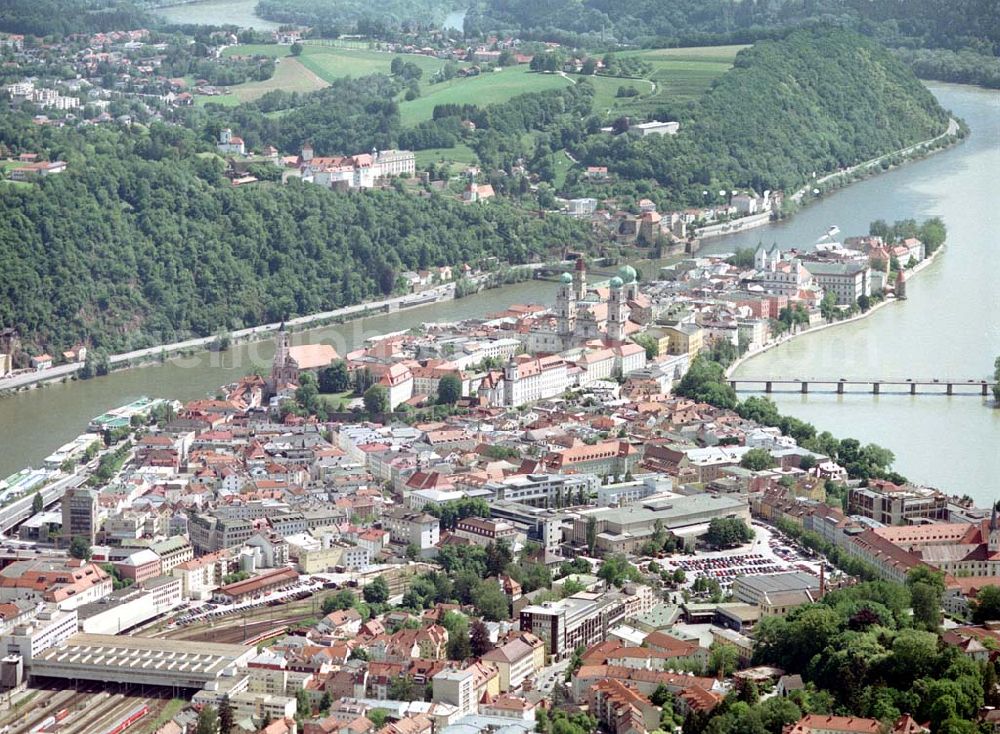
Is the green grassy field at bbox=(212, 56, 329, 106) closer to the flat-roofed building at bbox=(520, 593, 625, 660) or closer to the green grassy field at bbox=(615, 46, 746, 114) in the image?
the green grassy field at bbox=(615, 46, 746, 114)

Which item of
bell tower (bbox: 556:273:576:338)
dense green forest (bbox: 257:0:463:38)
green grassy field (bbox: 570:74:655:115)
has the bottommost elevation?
dense green forest (bbox: 257:0:463:38)

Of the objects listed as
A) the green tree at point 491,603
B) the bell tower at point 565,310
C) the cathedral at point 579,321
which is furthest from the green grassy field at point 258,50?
the green tree at point 491,603

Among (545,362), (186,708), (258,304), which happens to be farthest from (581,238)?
(186,708)

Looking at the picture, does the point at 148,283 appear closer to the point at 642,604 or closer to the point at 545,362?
the point at 545,362

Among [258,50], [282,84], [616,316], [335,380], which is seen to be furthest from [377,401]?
[258,50]

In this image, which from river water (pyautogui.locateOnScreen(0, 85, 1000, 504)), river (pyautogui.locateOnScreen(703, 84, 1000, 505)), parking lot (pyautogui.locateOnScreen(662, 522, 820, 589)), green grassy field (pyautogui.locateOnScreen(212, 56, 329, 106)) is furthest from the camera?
green grassy field (pyautogui.locateOnScreen(212, 56, 329, 106))

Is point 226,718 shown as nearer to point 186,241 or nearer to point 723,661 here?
point 723,661

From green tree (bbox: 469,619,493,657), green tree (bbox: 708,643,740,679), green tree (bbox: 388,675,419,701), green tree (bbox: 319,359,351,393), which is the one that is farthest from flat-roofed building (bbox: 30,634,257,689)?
green tree (bbox: 319,359,351,393)
